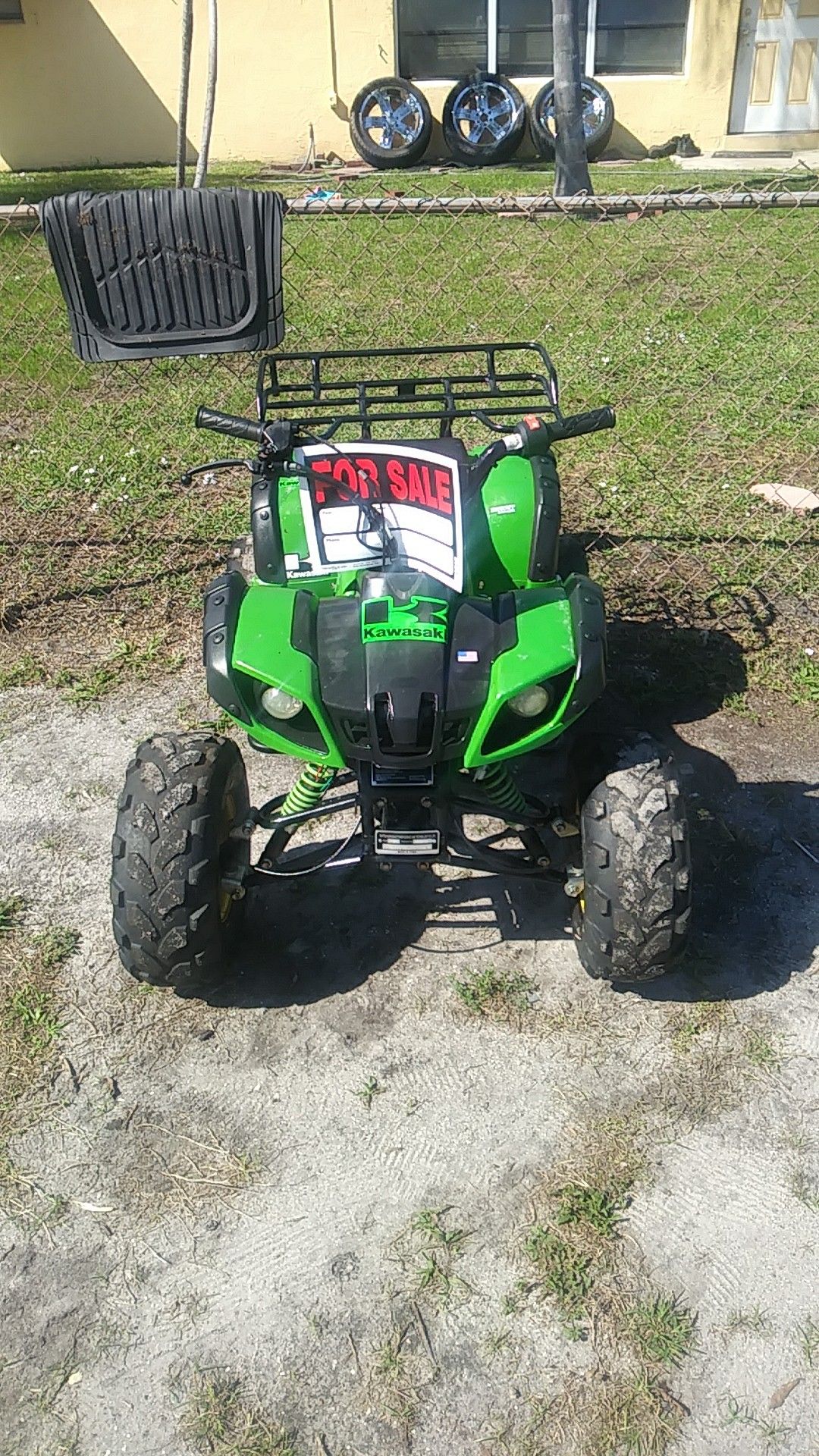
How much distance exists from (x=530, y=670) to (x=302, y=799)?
874 mm

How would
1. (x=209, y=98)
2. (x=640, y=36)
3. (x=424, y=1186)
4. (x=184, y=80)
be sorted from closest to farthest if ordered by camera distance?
1. (x=424, y=1186)
2. (x=184, y=80)
3. (x=209, y=98)
4. (x=640, y=36)

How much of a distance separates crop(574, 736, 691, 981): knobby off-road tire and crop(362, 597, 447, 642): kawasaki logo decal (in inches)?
22.9

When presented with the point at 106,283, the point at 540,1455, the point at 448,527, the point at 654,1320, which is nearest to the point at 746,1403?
the point at 654,1320

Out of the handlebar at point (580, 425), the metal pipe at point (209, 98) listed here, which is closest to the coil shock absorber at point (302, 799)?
the handlebar at point (580, 425)

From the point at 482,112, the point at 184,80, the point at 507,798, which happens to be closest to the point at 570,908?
the point at 507,798

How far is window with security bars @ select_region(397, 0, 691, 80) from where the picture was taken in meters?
14.6

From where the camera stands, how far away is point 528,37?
14953 mm

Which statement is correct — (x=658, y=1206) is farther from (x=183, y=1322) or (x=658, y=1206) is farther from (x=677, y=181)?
(x=677, y=181)

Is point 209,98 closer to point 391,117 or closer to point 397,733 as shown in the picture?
point 397,733

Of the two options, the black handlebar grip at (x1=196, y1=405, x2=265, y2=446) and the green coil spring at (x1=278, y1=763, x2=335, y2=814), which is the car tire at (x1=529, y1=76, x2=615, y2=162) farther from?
the green coil spring at (x1=278, y1=763, x2=335, y2=814)

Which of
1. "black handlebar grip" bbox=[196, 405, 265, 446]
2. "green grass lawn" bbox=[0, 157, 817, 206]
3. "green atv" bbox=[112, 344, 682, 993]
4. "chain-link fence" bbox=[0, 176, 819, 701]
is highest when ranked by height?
"black handlebar grip" bbox=[196, 405, 265, 446]

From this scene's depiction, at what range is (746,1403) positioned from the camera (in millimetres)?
2146

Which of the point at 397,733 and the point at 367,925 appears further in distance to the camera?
the point at 367,925

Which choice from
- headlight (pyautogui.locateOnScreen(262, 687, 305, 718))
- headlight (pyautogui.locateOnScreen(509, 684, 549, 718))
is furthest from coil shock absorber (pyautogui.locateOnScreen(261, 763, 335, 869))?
headlight (pyautogui.locateOnScreen(509, 684, 549, 718))
